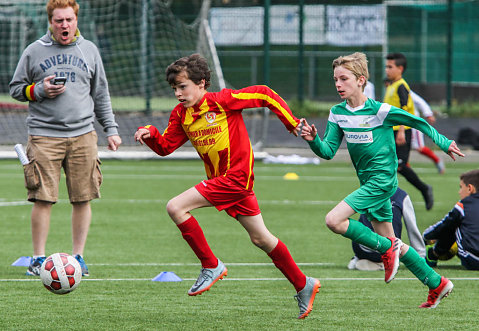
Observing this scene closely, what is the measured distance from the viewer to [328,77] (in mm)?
24938

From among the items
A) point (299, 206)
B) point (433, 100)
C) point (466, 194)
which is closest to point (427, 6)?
point (433, 100)

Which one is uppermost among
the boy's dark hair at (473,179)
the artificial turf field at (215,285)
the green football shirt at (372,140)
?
the green football shirt at (372,140)

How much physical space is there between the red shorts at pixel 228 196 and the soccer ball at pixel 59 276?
986 mm

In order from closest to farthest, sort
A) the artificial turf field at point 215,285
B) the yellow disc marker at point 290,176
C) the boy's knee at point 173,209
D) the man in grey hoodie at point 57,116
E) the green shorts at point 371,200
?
the artificial turf field at point 215,285 < the boy's knee at point 173,209 < the green shorts at point 371,200 < the man in grey hoodie at point 57,116 < the yellow disc marker at point 290,176

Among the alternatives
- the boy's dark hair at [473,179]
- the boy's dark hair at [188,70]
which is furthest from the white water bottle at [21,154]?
the boy's dark hair at [473,179]

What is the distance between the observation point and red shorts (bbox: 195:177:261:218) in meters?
5.71

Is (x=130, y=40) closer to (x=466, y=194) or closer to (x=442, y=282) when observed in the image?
(x=466, y=194)

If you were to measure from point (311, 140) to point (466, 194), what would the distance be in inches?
86.8

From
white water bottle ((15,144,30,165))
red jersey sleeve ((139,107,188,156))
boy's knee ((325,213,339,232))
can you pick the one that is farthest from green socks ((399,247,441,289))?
Result: white water bottle ((15,144,30,165))

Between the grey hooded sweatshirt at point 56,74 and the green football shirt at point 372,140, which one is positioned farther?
the grey hooded sweatshirt at point 56,74

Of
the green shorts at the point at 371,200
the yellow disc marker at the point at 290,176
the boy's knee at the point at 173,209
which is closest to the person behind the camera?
the boy's knee at the point at 173,209

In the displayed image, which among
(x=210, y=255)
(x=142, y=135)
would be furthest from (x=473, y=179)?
(x=142, y=135)

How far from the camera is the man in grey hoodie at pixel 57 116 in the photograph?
22.5ft

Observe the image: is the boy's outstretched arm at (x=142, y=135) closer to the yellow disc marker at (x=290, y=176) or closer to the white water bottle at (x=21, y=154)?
the white water bottle at (x=21, y=154)
